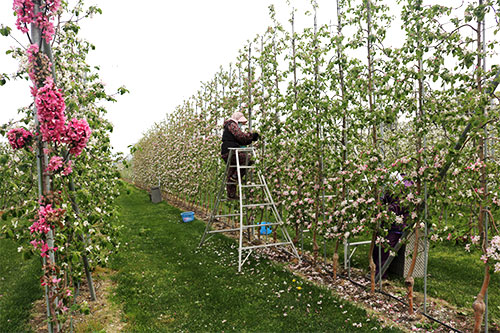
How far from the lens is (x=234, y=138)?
7.36m

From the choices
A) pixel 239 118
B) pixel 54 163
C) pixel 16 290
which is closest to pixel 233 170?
pixel 239 118

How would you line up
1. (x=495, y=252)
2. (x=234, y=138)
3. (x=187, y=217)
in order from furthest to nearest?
1. (x=187, y=217)
2. (x=234, y=138)
3. (x=495, y=252)

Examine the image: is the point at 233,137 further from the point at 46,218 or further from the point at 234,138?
the point at 46,218

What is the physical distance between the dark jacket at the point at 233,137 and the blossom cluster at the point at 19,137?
4.46 metres

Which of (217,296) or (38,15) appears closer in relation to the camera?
(38,15)

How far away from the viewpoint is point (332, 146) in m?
5.39

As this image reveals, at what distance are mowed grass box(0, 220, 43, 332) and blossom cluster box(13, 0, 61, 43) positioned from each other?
2228mm

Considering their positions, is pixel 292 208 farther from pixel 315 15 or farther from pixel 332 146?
pixel 315 15

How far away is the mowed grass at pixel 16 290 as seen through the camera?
165 inches

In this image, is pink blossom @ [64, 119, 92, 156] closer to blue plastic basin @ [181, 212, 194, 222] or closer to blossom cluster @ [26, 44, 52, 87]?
blossom cluster @ [26, 44, 52, 87]

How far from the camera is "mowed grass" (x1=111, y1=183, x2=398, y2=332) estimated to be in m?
4.04

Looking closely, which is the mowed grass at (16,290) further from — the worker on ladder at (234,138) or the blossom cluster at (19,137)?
the worker on ladder at (234,138)

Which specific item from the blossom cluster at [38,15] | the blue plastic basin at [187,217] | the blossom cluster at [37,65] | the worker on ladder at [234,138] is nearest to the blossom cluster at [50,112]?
A: the blossom cluster at [37,65]

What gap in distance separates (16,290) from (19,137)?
12.8ft
